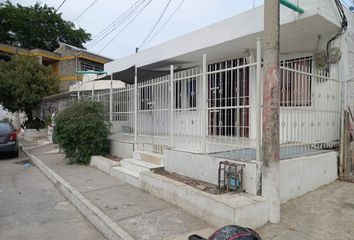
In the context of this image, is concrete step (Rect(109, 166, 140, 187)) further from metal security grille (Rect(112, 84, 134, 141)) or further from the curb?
metal security grille (Rect(112, 84, 134, 141))

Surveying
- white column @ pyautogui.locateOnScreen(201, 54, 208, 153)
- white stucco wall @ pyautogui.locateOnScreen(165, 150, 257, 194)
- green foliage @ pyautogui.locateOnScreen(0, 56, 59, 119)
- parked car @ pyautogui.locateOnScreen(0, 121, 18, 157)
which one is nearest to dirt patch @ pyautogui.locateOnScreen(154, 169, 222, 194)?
white stucco wall @ pyautogui.locateOnScreen(165, 150, 257, 194)

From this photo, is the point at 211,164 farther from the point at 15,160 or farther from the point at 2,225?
the point at 15,160

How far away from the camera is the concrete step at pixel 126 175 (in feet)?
21.4

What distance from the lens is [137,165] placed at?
24.2ft

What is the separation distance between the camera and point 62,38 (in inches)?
1499

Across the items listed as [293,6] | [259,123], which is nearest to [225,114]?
[259,123]

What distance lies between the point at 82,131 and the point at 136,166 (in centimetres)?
273

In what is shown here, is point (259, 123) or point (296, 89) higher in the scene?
point (296, 89)

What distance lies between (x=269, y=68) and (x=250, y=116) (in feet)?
4.24

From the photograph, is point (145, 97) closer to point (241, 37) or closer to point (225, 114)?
point (241, 37)

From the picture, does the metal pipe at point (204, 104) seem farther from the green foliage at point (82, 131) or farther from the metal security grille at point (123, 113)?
the green foliage at point (82, 131)

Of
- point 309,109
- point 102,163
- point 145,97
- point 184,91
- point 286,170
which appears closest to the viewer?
point 286,170

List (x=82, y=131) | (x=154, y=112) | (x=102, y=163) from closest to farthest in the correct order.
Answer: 1. (x=154, y=112)
2. (x=102, y=163)
3. (x=82, y=131)

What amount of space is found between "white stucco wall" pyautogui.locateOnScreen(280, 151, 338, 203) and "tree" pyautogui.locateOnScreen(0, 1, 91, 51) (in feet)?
116
